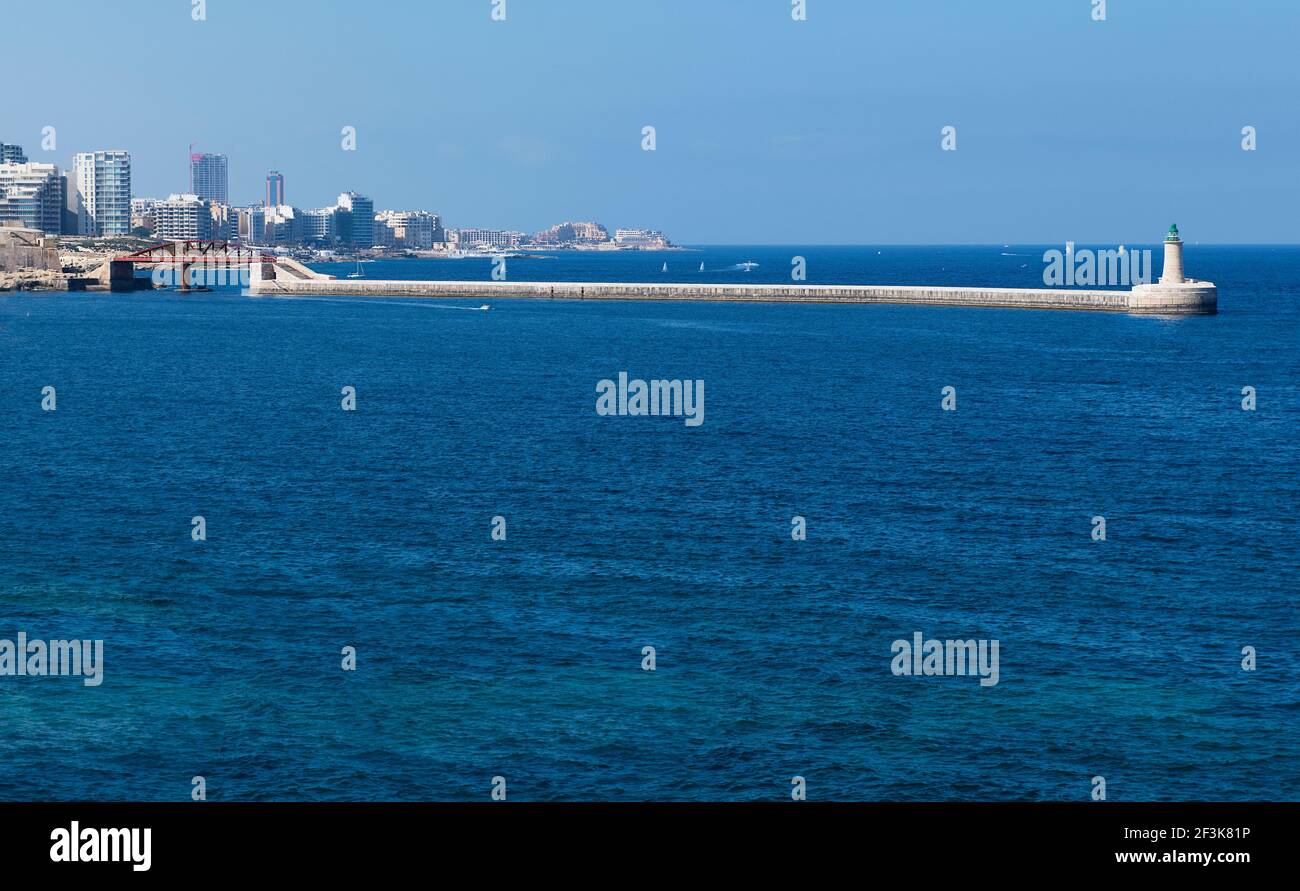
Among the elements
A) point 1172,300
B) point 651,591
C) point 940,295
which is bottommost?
point 651,591

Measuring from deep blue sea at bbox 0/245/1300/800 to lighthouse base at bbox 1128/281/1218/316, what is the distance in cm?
5996

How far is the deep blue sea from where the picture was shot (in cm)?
3047

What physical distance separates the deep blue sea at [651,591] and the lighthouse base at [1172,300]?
197 feet

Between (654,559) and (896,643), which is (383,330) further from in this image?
(896,643)

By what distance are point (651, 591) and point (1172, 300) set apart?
124m

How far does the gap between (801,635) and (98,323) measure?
137 meters

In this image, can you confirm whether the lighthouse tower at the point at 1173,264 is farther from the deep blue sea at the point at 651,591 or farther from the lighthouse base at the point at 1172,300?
the deep blue sea at the point at 651,591

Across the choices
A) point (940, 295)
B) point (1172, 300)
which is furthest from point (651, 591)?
point (940, 295)

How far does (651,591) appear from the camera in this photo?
42.8 meters

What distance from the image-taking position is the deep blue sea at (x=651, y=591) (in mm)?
30469

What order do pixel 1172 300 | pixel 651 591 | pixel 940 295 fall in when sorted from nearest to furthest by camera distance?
pixel 651 591
pixel 1172 300
pixel 940 295

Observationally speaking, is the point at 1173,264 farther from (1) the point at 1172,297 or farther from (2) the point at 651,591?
(2) the point at 651,591

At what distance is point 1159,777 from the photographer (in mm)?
29656
